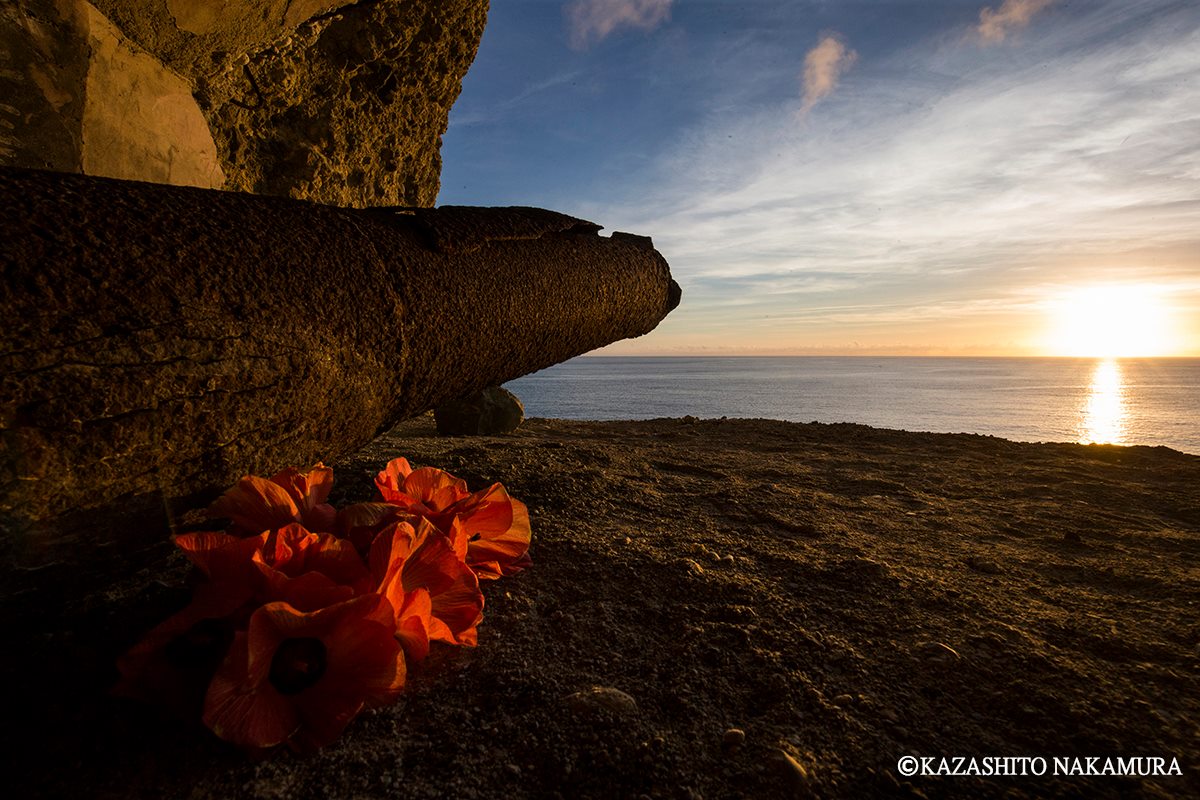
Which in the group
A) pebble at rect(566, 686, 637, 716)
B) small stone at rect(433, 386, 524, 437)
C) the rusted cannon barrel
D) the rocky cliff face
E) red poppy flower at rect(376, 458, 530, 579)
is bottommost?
small stone at rect(433, 386, 524, 437)

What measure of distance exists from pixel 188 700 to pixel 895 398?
33711 millimetres

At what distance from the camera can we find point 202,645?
1149 millimetres

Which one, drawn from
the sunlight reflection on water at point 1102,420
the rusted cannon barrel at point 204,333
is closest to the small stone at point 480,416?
the rusted cannon barrel at point 204,333

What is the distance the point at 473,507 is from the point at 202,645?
662 mm

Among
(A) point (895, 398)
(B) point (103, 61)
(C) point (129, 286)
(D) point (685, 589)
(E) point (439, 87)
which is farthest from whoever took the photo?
(A) point (895, 398)

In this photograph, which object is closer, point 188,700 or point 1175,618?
point 188,700

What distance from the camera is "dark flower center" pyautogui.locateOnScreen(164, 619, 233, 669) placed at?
45.1 inches

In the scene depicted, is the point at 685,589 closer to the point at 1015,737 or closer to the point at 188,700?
the point at 1015,737

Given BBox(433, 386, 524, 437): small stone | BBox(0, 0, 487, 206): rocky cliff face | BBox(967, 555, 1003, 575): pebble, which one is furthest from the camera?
BBox(433, 386, 524, 437): small stone

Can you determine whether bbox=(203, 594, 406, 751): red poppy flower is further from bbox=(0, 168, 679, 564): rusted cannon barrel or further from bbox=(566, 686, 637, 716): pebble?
bbox=(0, 168, 679, 564): rusted cannon barrel

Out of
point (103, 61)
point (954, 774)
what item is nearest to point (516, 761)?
point (954, 774)

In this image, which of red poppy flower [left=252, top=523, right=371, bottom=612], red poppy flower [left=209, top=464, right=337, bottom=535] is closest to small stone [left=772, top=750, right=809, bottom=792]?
red poppy flower [left=252, top=523, right=371, bottom=612]

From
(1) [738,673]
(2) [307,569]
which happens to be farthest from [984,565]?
(2) [307,569]

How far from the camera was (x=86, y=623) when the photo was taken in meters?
1.36
